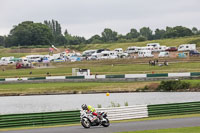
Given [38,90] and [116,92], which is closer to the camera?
[116,92]

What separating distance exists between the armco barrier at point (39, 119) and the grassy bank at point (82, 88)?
3417 cm

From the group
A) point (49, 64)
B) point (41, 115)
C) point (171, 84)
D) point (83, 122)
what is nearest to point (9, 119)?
point (41, 115)

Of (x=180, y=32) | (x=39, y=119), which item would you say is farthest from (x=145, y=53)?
(x=180, y=32)

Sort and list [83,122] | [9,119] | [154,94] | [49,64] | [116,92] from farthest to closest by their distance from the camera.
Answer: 1. [49,64]
2. [116,92]
3. [154,94]
4. [9,119]
5. [83,122]

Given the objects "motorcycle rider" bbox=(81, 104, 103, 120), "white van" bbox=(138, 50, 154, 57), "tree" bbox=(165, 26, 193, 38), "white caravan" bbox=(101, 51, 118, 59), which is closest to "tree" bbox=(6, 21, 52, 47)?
"tree" bbox=(165, 26, 193, 38)

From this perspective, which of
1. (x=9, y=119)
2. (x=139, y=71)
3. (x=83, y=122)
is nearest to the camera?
(x=83, y=122)

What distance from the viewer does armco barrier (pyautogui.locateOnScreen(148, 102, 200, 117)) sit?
3409cm

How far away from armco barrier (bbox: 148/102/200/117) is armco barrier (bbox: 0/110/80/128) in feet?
20.1

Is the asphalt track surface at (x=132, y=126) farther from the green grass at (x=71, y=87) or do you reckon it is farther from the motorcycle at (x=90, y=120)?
the green grass at (x=71, y=87)

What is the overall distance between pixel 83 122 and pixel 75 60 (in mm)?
86658

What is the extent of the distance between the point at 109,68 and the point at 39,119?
2412 inches

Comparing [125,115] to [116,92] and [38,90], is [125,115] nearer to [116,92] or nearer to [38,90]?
[116,92]

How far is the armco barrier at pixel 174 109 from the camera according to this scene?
3409 cm

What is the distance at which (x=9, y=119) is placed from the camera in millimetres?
30594
